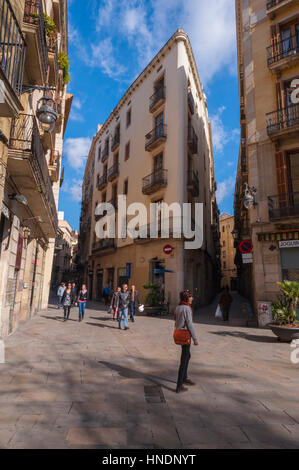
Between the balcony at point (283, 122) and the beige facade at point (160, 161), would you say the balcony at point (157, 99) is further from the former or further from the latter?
the balcony at point (283, 122)

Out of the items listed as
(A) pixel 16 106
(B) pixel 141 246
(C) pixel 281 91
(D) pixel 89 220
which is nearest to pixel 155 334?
(A) pixel 16 106

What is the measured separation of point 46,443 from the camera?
9.82 ft

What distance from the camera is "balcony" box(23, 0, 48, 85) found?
751 cm

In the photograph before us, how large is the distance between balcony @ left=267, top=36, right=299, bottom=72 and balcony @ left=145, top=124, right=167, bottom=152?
322 inches

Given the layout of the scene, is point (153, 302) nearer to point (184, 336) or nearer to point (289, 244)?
point (289, 244)

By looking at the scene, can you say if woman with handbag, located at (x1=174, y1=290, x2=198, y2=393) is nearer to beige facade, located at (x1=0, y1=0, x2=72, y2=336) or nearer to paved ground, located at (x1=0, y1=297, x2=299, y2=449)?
paved ground, located at (x1=0, y1=297, x2=299, y2=449)

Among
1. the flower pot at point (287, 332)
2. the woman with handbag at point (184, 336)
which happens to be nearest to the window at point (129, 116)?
the flower pot at point (287, 332)

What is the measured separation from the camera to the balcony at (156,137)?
20.8m

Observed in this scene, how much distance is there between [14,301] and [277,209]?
462 inches

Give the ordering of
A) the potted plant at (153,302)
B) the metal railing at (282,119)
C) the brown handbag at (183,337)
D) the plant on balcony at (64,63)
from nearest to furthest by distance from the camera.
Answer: the brown handbag at (183,337) → the plant on balcony at (64,63) → the metal railing at (282,119) → the potted plant at (153,302)

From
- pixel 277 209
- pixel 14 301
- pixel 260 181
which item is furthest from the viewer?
pixel 260 181

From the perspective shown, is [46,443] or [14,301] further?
[14,301]

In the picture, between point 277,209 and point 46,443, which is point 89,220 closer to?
point 277,209

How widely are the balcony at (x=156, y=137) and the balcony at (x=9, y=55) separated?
15.4 m
